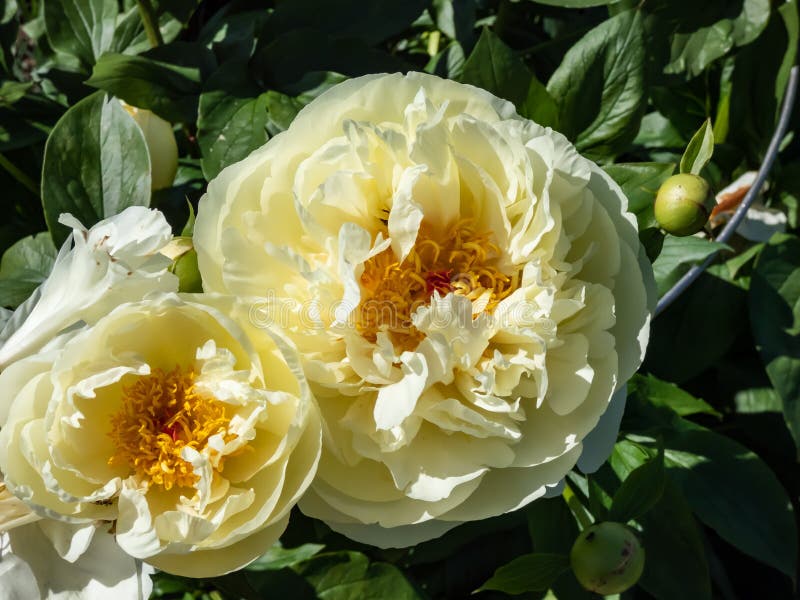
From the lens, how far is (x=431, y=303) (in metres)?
0.73

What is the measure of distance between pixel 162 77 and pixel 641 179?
0.65m

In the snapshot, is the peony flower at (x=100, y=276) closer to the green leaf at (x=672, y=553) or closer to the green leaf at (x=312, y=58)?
the green leaf at (x=312, y=58)

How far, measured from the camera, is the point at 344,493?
2.37 ft

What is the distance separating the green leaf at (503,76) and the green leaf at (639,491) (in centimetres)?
41

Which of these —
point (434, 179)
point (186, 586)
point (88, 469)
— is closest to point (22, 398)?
point (88, 469)

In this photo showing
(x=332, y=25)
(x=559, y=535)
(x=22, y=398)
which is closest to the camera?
(x=22, y=398)

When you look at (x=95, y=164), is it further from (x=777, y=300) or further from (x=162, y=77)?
(x=777, y=300)

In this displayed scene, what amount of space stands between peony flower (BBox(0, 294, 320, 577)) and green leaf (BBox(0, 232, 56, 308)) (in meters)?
0.39

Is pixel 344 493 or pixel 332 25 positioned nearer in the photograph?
pixel 344 493

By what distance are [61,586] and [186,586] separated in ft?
1.52

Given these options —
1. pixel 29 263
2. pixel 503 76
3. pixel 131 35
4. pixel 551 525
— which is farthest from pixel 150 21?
pixel 551 525

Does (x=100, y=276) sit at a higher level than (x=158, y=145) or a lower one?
higher

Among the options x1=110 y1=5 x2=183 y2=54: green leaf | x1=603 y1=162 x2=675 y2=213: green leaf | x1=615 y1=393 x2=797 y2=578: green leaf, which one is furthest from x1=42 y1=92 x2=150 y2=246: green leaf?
x1=615 y1=393 x2=797 y2=578: green leaf

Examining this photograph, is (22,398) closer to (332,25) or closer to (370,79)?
(370,79)
